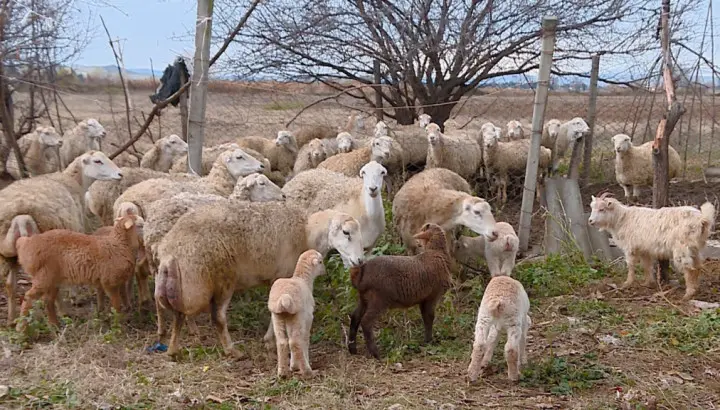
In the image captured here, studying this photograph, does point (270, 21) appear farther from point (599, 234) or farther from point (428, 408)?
point (428, 408)

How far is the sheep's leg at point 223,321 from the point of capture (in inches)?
214

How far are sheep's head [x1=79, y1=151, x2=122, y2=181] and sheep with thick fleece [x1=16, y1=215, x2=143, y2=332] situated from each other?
1.94m

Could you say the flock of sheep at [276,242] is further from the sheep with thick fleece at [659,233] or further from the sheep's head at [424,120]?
the sheep's head at [424,120]

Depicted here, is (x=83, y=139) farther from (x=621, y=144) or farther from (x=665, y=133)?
(x=665, y=133)

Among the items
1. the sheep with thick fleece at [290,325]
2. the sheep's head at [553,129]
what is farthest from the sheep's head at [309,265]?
the sheep's head at [553,129]

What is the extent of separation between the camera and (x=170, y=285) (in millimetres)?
5320

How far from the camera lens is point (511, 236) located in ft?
22.2

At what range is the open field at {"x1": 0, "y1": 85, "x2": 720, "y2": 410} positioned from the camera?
449 centimetres

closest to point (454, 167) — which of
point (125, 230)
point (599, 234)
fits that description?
point (599, 234)

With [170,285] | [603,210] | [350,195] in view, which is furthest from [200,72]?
[603,210]

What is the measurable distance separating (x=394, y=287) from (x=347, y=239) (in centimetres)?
59

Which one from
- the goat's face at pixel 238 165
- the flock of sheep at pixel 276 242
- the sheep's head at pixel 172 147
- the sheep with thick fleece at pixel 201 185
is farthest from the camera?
the sheep's head at pixel 172 147

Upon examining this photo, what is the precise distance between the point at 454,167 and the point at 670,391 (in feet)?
20.6

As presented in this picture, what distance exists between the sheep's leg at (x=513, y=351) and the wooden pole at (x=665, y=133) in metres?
2.84
